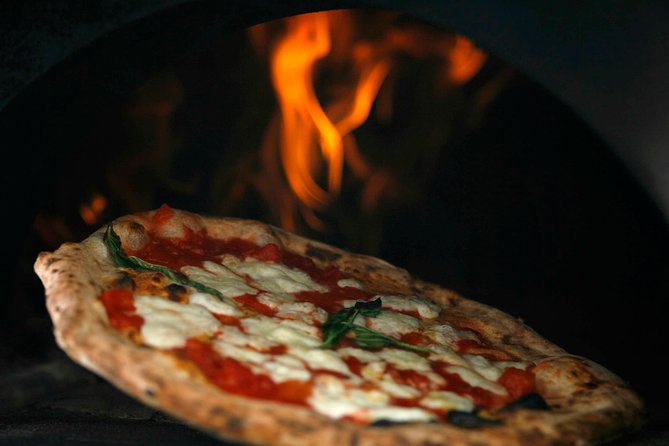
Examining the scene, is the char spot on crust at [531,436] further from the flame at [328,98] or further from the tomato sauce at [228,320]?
the flame at [328,98]

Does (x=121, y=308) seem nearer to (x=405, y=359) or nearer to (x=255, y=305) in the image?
(x=255, y=305)

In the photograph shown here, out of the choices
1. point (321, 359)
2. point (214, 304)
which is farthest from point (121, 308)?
point (321, 359)

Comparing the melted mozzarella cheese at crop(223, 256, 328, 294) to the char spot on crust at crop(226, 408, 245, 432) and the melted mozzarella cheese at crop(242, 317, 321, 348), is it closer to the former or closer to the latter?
the melted mozzarella cheese at crop(242, 317, 321, 348)

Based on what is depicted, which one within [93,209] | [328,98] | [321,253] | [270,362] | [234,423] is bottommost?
[234,423]

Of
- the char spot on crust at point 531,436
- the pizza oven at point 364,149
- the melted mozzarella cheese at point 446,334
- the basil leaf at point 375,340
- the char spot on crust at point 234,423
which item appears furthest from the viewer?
the melted mozzarella cheese at point 446,334

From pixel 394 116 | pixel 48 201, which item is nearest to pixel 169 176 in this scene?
pixel 48 201

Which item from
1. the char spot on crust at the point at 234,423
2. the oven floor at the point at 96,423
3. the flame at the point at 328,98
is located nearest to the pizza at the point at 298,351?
the char spot on crust at the point at 234,423
